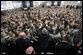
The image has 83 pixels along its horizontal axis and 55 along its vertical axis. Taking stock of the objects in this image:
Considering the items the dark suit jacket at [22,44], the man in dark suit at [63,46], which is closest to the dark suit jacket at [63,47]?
the man in dark suit at [63,46]

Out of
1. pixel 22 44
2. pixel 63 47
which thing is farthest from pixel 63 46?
pixel 22 44

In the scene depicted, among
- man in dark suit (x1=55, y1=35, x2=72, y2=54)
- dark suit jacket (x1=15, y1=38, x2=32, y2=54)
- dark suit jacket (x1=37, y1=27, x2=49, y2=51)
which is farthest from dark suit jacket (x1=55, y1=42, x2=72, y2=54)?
dark suit jacket (x1=15, y1=38, x2=32, y2=54)

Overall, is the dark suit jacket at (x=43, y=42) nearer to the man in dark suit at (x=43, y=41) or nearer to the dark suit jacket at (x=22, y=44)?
the man in dark suit at (x=43, y=41)

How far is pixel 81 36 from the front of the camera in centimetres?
479

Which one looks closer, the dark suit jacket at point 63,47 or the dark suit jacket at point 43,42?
the dark suit jacket at point 63,47

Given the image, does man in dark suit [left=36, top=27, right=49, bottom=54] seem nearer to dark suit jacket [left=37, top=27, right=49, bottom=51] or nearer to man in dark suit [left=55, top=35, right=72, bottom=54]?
dark suit jacket [left=37, top=27, right=49, bottom=51]

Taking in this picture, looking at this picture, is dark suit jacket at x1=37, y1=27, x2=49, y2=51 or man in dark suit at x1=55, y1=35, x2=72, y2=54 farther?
dark suit jacket at x1=37, y1=27, x2=49, y2=51

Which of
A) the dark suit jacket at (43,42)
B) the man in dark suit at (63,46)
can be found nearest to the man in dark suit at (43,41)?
the dark suit jacket at (43,42)

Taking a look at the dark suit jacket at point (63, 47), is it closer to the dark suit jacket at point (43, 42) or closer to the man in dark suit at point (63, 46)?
the man in dark suit at point (63, 46)

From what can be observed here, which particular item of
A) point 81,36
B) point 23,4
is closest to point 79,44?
point 81,36


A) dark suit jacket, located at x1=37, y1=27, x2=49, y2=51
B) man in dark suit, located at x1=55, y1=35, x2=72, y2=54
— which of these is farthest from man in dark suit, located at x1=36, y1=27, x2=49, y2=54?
man in dark suit, located at x1=55, y1=35, x2=72, y2=54

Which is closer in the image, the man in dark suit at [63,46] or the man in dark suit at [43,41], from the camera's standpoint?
the man in dark suit at [63,46]

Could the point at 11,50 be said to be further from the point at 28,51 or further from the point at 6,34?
the point at 28,51

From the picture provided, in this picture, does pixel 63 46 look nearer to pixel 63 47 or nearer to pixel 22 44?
pixel 63 47
